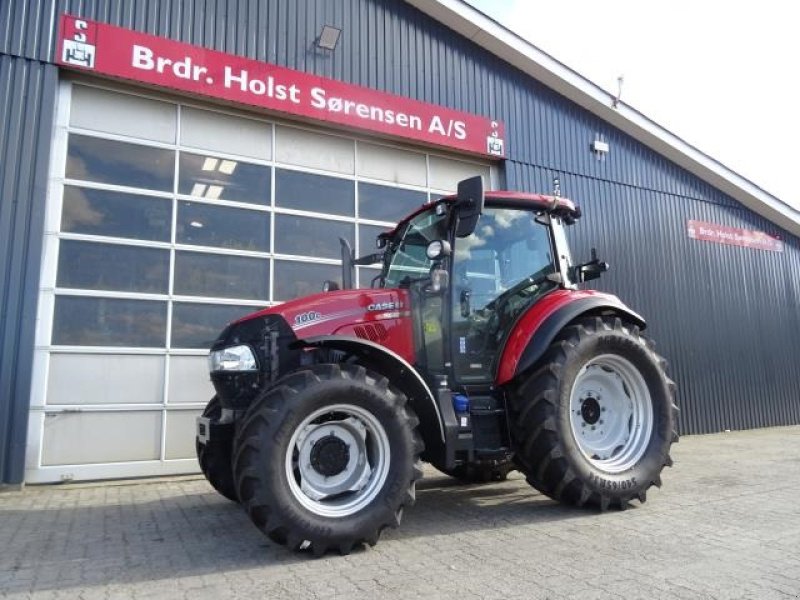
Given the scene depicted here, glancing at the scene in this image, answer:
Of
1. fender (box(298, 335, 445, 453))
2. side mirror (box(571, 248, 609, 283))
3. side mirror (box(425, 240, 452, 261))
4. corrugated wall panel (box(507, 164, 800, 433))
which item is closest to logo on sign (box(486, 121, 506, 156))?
corrugated wall panel (box(507, 164, 800, 433))

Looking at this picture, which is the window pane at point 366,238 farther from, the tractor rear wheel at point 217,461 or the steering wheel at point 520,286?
the tractor rear wheel at point 217,461

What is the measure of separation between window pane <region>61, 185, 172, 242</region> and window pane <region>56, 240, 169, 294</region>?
19cm

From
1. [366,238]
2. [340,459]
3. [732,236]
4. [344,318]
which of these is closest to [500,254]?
[344,318]

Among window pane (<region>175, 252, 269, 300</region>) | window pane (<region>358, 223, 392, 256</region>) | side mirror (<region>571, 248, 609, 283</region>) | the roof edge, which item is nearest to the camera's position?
side mirror (<region>571, 248, 609, 283</region>)

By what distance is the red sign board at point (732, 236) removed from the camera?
1259cm

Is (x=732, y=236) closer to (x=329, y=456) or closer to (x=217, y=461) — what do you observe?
(x=329, y=456)

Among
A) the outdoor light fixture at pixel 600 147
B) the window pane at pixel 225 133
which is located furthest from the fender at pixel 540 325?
the outdoor light fixture at pixel 600 147

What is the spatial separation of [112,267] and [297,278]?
235 centimetres

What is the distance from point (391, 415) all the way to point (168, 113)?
19.4 feet

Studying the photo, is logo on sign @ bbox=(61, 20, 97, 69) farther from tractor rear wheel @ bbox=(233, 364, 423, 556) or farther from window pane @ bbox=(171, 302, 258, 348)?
tractor rear wheel @ bbox=(233, 364, 423, 556)

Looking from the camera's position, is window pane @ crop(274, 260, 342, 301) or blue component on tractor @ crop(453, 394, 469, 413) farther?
window pane @ crop(274, 260, 342, 301)

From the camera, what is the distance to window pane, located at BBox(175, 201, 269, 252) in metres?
7.84

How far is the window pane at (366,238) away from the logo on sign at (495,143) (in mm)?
2432

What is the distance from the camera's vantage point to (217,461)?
16.0ft
